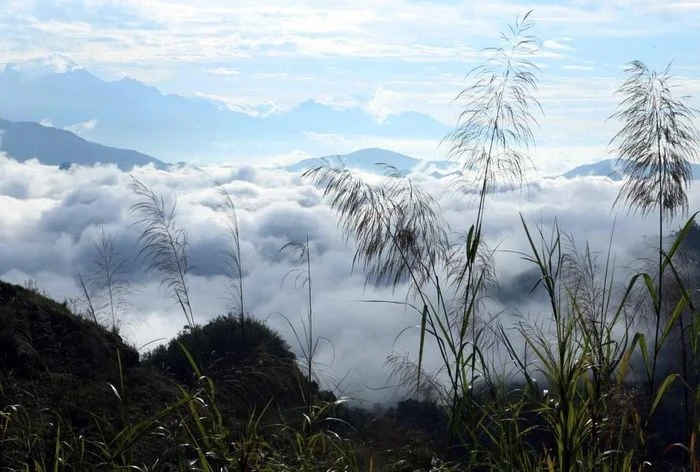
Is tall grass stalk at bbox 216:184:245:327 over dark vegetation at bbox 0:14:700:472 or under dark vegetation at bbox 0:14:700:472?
over

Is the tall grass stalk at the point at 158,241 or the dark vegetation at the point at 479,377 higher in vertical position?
the tall grass stalk at the point at 158,241

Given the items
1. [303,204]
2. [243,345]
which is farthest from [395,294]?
[303,204]

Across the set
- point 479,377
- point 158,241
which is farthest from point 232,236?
point 479,377

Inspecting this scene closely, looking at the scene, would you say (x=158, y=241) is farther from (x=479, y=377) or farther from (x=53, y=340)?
(x=479, y=377)

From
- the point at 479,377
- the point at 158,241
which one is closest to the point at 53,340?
the point at 158,241

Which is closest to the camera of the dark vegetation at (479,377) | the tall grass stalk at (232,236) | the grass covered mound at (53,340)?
the dark vegetation at (479,377)

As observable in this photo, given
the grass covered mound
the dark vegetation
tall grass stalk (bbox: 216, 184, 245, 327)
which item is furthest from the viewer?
tall grass stalk (bbox: 216, 184, 245, 327)

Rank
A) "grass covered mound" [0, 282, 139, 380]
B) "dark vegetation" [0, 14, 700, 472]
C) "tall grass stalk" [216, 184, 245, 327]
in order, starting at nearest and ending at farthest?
1. "dark vegetation" [0, 14, 700, 472]
2. "grass covered mound" [0, 282, 139, 380]
3. "tall grass stalk" [216, 184, 245, 327]

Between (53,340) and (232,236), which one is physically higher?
(232,236)

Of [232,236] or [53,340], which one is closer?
[53,340]

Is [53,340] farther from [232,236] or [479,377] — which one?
[479,377]

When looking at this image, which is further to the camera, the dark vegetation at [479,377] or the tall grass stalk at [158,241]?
the tall grass stalk at [158,241]

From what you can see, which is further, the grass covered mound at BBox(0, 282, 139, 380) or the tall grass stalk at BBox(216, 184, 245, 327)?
the tall grass stalk at BBox(216, 184, 245, 327)

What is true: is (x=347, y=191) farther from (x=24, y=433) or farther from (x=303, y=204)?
(x=303, y=204)
